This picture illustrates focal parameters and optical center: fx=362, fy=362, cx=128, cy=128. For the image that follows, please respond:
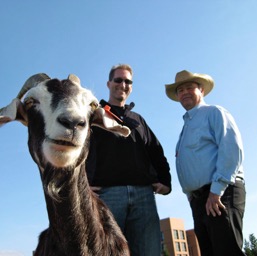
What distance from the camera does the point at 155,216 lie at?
16.9 ft

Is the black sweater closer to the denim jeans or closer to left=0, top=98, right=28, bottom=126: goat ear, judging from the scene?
the denim jeans

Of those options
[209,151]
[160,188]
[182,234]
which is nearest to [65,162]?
[209,151]

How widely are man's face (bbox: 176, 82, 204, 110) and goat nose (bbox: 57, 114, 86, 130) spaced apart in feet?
9.11

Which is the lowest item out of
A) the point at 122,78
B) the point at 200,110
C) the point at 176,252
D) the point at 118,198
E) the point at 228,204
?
the point at 228,204

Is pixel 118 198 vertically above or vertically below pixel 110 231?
above

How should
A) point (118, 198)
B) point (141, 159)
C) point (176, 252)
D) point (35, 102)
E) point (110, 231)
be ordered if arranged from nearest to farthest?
point (35, 102)
point (110, 231)
point (118, 198)
point (141, 159)
point (176, 252)

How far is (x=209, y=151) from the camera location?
4852 mm

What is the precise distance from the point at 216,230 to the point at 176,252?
75465 millimetres

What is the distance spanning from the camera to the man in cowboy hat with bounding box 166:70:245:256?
4312 millimetres

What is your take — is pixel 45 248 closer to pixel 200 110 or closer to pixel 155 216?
pixel 155 216

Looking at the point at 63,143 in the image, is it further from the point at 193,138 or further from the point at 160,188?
the point at 160,188

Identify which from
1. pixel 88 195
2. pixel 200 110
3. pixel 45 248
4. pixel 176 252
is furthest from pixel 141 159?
pixel 176 252

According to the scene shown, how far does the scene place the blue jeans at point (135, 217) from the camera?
488 cm

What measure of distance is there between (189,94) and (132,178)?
1.70m
